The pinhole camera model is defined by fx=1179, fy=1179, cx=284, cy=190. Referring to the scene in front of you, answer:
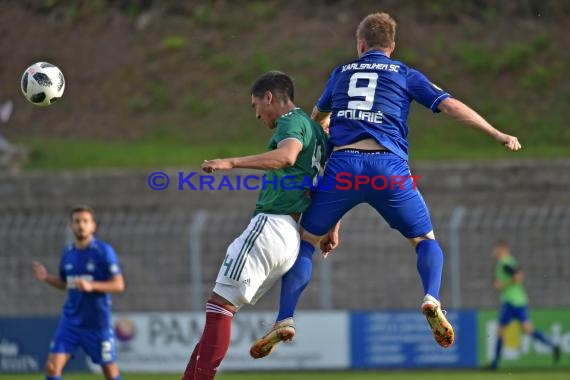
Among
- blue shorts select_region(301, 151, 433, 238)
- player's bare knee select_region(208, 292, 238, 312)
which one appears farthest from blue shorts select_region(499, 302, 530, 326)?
player's bare knee select_region(208, 292, 238, 312)

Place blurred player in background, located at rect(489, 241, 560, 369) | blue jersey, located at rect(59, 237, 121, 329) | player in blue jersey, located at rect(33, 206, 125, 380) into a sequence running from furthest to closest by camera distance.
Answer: blurred player in background, located at rect(489, 241, 560, 369) < blue jersey, located at rect(59, 237, 121, 329) < player in blue jersey, located at rect(33, 206, 125, 380)

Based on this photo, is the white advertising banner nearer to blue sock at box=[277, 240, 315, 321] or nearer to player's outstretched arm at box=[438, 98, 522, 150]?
blue sock at box=[277, 240, 315, 321]

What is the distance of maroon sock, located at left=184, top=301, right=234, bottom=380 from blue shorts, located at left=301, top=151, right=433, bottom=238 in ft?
2.94

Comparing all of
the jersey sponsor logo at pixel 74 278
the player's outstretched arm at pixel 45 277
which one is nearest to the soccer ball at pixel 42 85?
the player's outstretched arm at pixel 45 277

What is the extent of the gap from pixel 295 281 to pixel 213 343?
0.76 metres

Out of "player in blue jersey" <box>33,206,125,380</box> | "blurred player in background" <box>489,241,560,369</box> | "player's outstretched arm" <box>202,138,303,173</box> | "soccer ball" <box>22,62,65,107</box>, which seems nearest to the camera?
"player's outstretched arm" <box>202,138,303,173</box>

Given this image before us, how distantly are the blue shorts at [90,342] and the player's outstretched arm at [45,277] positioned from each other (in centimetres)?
44

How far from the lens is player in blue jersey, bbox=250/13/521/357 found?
27.3ft

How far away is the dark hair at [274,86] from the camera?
27.5ft

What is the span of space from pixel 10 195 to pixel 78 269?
9.42 metres

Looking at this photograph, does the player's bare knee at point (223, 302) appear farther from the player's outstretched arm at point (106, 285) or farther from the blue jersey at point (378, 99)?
the player's outstretched arm at point (106, 285)

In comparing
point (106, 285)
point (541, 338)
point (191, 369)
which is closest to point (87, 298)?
point (106, 285)

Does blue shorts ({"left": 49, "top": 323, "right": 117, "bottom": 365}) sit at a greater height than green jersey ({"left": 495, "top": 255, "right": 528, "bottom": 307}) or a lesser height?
lesser

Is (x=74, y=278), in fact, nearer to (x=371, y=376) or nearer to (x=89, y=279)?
(x=89, y=279)
